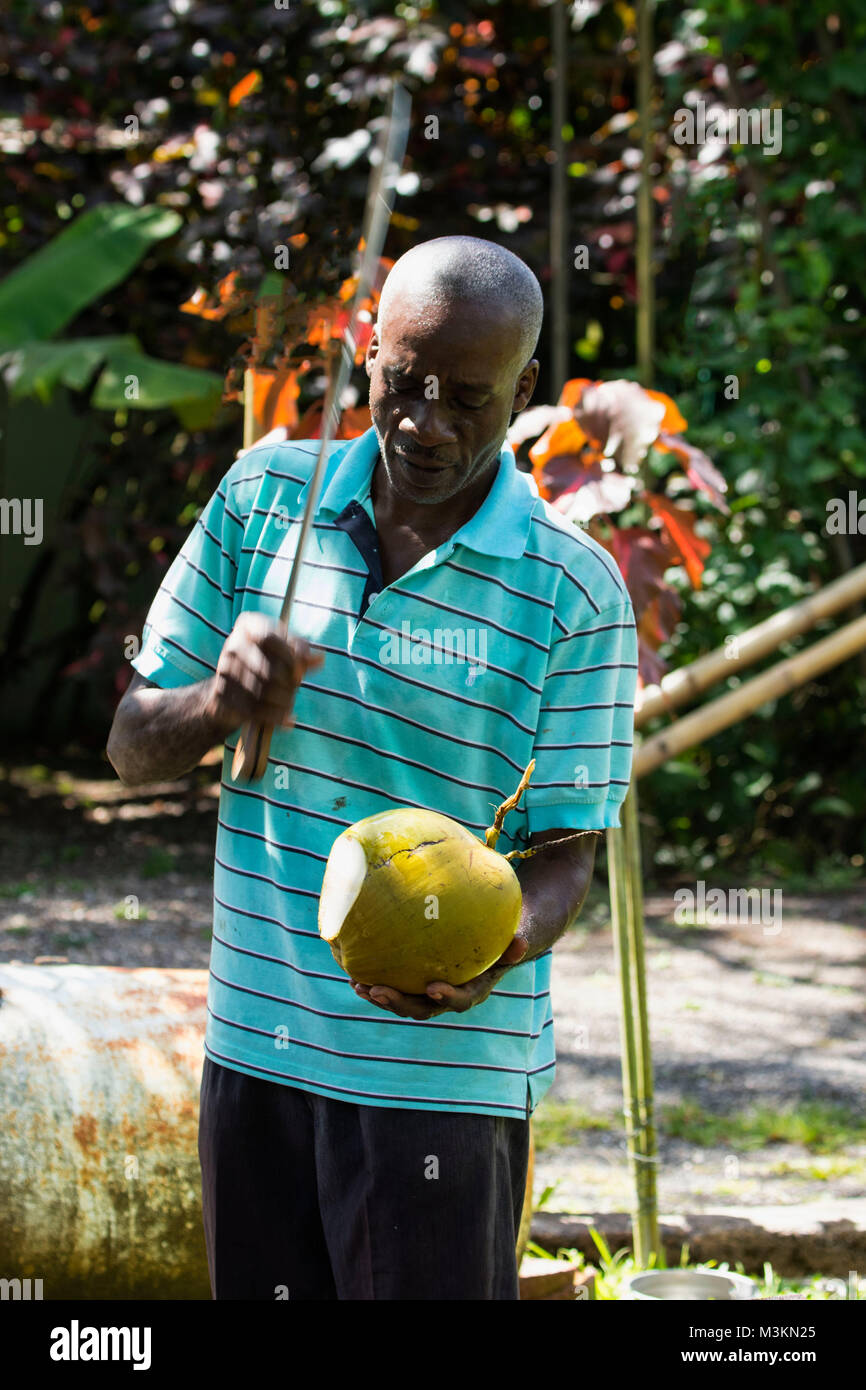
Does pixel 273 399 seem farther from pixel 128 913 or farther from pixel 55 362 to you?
pixel 55 362

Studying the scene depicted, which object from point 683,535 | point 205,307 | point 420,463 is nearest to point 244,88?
point 205,307

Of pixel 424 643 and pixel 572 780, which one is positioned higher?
pixel 424 643

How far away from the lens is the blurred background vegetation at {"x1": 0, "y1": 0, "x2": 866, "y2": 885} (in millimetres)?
5715

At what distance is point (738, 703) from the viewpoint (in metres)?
3.41

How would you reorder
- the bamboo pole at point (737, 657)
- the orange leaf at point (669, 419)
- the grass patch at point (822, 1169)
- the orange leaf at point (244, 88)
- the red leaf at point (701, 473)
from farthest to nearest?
1. the orange leaf at point (244, 88)
2. the grass patch at point (822, 1169)
3. the bamboo pole at point (737, 657)
4. the red leaf at point (701, 473)
5. the orange leaf at point (669, 419)

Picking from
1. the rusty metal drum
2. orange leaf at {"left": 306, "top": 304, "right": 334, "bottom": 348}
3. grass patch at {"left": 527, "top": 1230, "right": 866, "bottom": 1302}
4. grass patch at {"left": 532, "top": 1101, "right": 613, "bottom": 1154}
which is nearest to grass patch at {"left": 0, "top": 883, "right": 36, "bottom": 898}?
grass patch at {"left": 532, "top": 1101, "right": 613, "bottom": 1154}

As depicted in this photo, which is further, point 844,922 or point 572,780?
point 844,922

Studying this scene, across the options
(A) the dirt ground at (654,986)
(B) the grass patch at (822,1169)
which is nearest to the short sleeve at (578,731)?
(A) the dirt ground at (654,986)

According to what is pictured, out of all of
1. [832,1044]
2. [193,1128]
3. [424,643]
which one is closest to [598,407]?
[424,643]

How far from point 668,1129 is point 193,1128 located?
1.69 metres

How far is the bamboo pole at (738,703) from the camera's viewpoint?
10.2 feet

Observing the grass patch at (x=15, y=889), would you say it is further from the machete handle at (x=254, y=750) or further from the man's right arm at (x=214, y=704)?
the machete handle at (x=254, y=750)
